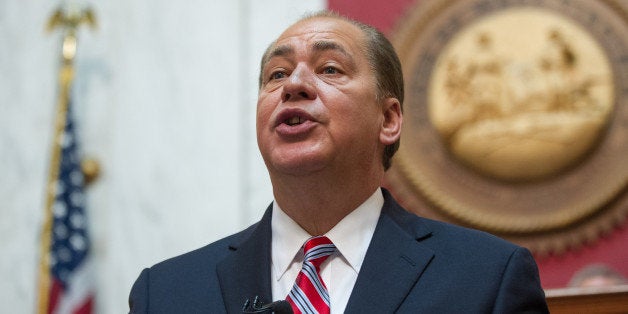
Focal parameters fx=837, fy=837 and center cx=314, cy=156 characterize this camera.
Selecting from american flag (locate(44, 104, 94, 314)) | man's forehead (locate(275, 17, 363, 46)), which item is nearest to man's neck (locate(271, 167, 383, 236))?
man's forehead (locate(275, 17, 363, 46))

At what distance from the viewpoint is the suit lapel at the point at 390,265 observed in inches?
70.8

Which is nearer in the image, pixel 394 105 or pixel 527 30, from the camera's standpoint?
pixel 394 105

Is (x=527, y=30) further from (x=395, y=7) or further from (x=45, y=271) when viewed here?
(x=45, y=271)

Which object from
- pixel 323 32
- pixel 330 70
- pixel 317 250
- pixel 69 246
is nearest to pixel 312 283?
pixel 317 250

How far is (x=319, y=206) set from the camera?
2.04 metres

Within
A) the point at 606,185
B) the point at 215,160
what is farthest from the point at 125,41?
the point at 606,185

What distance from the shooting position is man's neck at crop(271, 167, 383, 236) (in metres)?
2.02

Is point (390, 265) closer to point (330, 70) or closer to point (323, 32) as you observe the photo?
point (330, 70)

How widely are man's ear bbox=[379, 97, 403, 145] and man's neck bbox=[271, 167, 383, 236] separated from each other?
0.19 meters

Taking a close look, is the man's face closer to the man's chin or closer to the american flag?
the man's chin

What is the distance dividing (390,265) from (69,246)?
2902 mm

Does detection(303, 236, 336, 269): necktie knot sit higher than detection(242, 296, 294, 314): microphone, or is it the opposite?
detection(303, 236, 336, 269): necktie knot

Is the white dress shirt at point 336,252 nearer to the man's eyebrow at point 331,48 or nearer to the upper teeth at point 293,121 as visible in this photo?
the upper teeth at point 293,121

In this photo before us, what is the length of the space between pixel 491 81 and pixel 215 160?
152 cm
